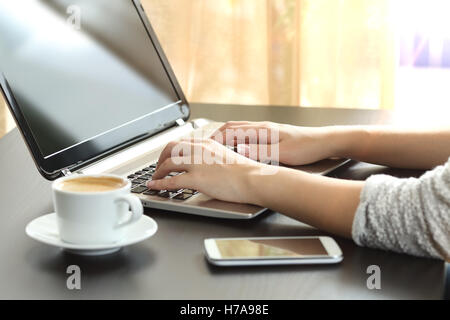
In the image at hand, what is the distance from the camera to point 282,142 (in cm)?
106

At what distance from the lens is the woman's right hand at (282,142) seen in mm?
1041

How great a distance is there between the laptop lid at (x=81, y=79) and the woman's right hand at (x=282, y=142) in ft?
0.49

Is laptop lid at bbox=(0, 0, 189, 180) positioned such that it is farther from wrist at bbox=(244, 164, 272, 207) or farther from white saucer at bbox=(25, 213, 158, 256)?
wrist at bbox=(244, 164, 272, 207)

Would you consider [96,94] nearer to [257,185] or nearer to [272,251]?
[257,185]

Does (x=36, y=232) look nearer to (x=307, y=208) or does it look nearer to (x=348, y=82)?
(x=307, y=208)

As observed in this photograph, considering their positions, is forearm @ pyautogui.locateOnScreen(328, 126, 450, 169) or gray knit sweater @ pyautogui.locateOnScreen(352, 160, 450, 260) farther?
forearm @ pyautogui.locateOnScreen(328, 126, 450, 169)

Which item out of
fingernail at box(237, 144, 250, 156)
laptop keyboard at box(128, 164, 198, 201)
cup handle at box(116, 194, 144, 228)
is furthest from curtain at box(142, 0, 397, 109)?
cup handle at box(116, 194, 144, 228)

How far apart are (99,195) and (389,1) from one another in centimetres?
172

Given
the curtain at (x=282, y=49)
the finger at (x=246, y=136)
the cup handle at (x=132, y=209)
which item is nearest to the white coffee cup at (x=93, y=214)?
the cup handle at (x=132, y=209)

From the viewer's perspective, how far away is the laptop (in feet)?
2.94

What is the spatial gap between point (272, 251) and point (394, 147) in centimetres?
42

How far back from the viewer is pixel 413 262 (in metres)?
0.72

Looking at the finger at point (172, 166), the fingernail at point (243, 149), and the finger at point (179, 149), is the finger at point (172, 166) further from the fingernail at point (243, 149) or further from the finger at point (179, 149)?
the fingernail at point (243, 149)

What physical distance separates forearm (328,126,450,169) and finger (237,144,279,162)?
0.09 meters
